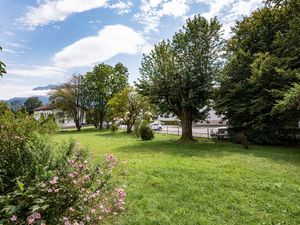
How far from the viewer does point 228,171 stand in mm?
8789

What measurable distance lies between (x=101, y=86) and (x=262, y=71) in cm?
3060

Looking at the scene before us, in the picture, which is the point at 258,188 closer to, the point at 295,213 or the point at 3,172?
the point at 295,213

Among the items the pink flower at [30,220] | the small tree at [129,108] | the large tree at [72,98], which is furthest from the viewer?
the large tree at [72,98]

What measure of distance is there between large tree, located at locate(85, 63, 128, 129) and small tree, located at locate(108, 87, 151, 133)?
10.5 m

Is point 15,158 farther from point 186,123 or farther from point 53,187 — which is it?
point 186,123

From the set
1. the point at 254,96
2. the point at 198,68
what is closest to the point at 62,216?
the point at 198,68

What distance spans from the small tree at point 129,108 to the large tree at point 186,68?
40.2ft

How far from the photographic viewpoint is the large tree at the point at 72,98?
41.1 metres

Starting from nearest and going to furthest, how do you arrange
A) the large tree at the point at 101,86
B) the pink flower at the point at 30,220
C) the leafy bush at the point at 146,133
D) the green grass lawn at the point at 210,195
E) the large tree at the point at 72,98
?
the pink flower at the point at 30,220
the green grass lawn at the point at 210,195
the leafy bush at the point at 146,133
the large tree at the point at 72,98
the large tree at the point at 101,86

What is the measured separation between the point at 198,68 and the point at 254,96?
5130 mm

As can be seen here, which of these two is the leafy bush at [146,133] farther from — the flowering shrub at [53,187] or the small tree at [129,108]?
the flowering shrub at [53,187]

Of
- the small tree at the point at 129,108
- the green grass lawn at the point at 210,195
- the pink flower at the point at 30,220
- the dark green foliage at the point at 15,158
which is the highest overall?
the small tree at the point at 129,108

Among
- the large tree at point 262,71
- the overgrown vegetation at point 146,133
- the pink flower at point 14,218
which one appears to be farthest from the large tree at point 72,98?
the pink flower at point 14,218

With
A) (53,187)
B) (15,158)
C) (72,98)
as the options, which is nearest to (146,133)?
(15,158)
